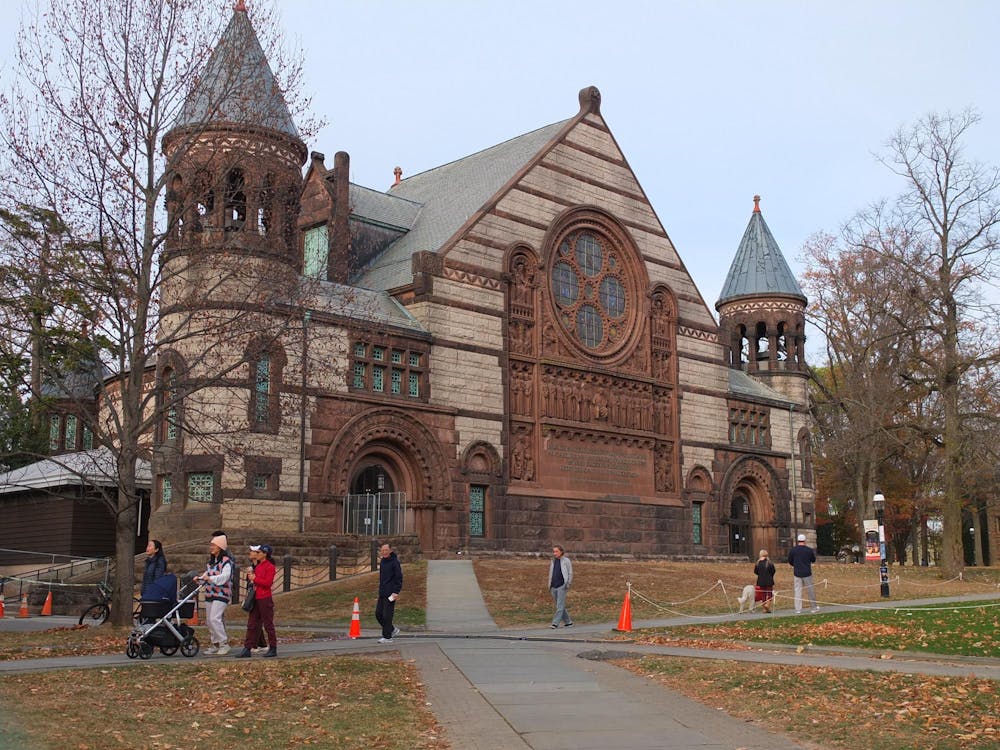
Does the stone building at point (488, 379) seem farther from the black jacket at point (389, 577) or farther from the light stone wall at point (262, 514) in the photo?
the black jacket at point (389, 577)

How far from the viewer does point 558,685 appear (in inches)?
590

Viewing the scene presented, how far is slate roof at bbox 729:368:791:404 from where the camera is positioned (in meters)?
52.6

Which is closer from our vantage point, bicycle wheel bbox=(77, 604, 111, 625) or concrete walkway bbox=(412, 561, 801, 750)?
concrete walkway bbox=(412, 561, 801, 750)

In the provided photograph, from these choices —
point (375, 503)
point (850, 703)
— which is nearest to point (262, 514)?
point (375, 503)

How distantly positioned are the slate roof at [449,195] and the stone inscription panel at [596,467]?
29.0ft

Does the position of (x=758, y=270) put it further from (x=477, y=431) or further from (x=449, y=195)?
(x=477, y=431)

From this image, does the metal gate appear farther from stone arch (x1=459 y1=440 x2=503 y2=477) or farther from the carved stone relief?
the carved stone relief

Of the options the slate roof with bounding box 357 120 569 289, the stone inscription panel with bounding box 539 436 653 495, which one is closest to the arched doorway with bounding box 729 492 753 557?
the stone inscription panel with bounding box 539 436 653 495

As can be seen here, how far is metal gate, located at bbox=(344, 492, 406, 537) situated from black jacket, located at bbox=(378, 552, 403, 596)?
48.1 ft

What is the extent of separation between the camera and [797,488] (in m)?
54.8

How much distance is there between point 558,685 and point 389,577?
6652 mm

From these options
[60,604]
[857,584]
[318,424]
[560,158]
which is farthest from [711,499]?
[60,604]

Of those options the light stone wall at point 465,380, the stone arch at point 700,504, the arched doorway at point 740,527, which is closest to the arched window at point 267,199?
the light stone wall at point 465,380

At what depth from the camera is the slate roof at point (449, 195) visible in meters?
43.2
